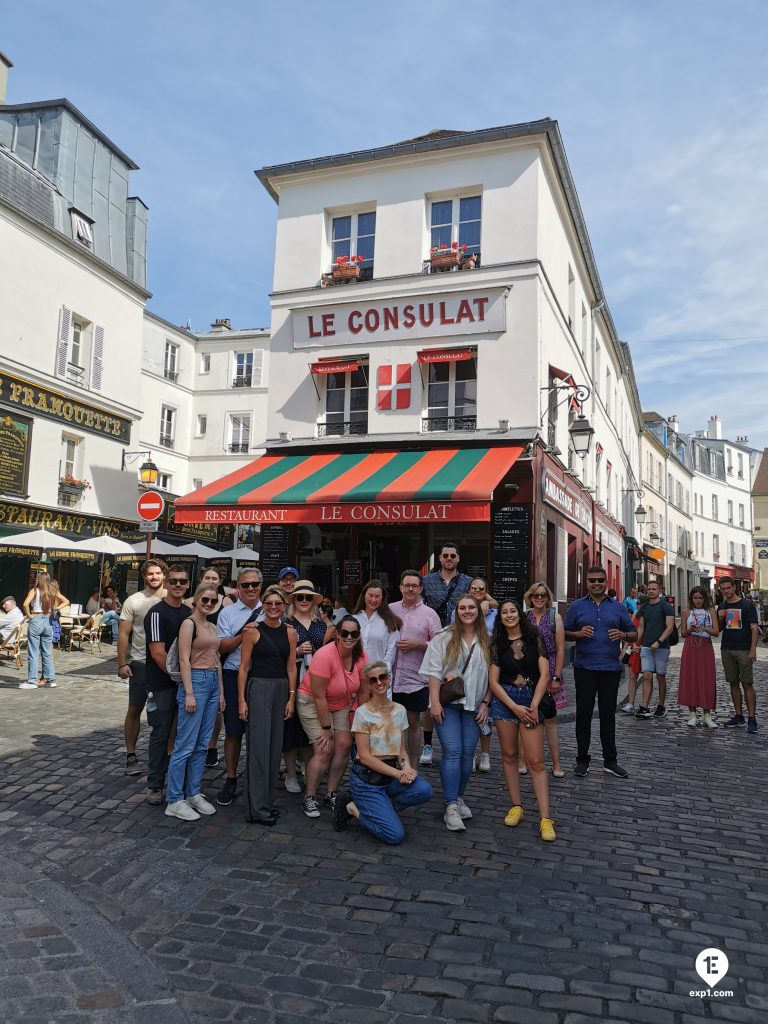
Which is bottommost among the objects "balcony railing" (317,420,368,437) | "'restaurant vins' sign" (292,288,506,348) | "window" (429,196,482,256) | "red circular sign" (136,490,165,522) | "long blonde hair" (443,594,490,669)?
"long blonde hair" (443,594,490,669)

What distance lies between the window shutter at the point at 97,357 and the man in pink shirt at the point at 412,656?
16.0 m

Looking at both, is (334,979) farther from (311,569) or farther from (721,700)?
A: (311,569)

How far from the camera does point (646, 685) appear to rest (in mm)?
9797

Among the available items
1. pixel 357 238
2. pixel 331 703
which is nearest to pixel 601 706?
pixel 331 703

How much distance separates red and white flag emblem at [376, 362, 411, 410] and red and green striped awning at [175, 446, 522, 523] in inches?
40.2

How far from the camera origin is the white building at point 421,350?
1329 centimetres

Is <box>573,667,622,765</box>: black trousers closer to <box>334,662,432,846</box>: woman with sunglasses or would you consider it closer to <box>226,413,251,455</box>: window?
<box>334,662,432,846</box>: woman with sunglasses

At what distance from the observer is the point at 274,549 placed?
1491 cm

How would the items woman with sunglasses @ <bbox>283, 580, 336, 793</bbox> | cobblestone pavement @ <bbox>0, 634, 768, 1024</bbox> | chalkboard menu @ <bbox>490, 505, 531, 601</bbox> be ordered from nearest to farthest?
1. cobblestone pavement @ <bbox>0, 634, 768, 1024</bbox>
2. woman with sunglasses @ <bbox>283, 580, 336, 793</bbox>
3. chalkboard menu @ <bbox>490, 505, 531, 601</bbox>

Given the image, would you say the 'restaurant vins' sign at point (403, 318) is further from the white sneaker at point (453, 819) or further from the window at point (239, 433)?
the window at point (239, 433)

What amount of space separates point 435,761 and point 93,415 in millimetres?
15816

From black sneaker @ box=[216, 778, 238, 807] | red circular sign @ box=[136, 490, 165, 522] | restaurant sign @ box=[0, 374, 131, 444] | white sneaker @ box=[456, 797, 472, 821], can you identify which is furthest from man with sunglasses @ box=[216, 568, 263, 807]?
restaurant sign @ box=[0, 374, 131, 444]

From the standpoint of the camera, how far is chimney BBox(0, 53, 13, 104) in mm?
20570

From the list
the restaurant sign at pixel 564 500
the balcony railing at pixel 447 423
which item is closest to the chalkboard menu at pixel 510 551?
the restaurant sign at pixel 564 500
